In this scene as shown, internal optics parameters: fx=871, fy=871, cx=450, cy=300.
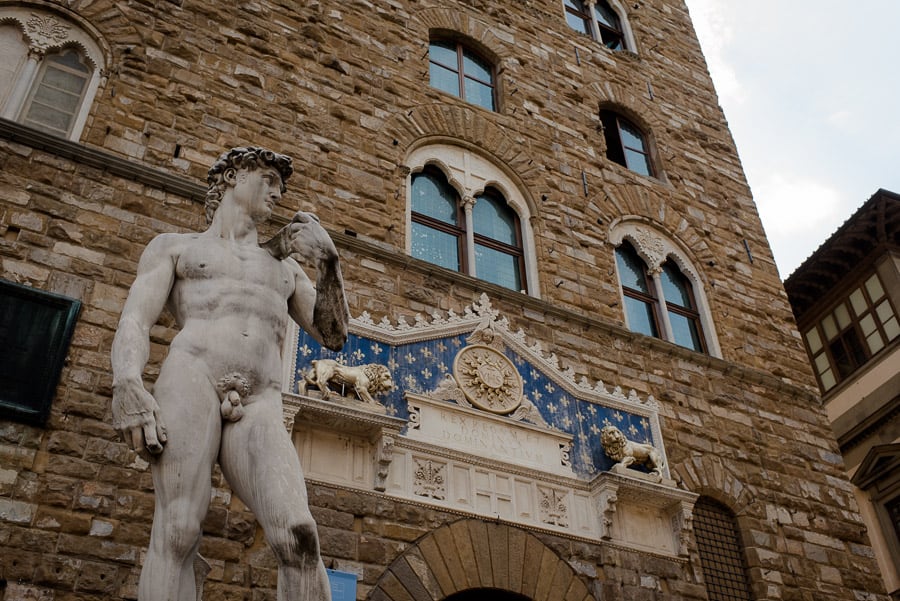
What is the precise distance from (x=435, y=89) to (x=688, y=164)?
3951 mm

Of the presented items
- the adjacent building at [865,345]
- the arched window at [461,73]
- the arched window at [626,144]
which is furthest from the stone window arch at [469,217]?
the adjacent building at [865,345]

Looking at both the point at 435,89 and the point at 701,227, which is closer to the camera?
the point at 435,89

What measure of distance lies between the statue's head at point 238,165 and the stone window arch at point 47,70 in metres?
3.48

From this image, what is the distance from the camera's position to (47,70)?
7.90 meters

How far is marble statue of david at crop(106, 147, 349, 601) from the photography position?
11.4 ft

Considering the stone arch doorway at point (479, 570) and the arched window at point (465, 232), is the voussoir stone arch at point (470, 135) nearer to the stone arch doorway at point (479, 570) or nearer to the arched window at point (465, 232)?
the arched window at point (465, 232)

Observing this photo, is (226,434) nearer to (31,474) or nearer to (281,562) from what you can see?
(281,562)

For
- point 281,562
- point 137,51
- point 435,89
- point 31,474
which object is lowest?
point 281,562

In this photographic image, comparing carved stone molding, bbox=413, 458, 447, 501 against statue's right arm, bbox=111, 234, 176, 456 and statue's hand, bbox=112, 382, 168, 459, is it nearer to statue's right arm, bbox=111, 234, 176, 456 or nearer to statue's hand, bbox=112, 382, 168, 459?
statue's right arm, bbox=111, 234, 176, 456

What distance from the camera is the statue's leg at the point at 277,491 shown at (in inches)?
136

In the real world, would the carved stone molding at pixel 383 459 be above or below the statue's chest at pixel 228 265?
above

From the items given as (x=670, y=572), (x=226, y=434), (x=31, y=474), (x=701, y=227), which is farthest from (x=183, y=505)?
(x=701, y=227)

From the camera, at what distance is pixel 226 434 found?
12.2 ft

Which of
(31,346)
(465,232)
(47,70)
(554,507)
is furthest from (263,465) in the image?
(47,70)
